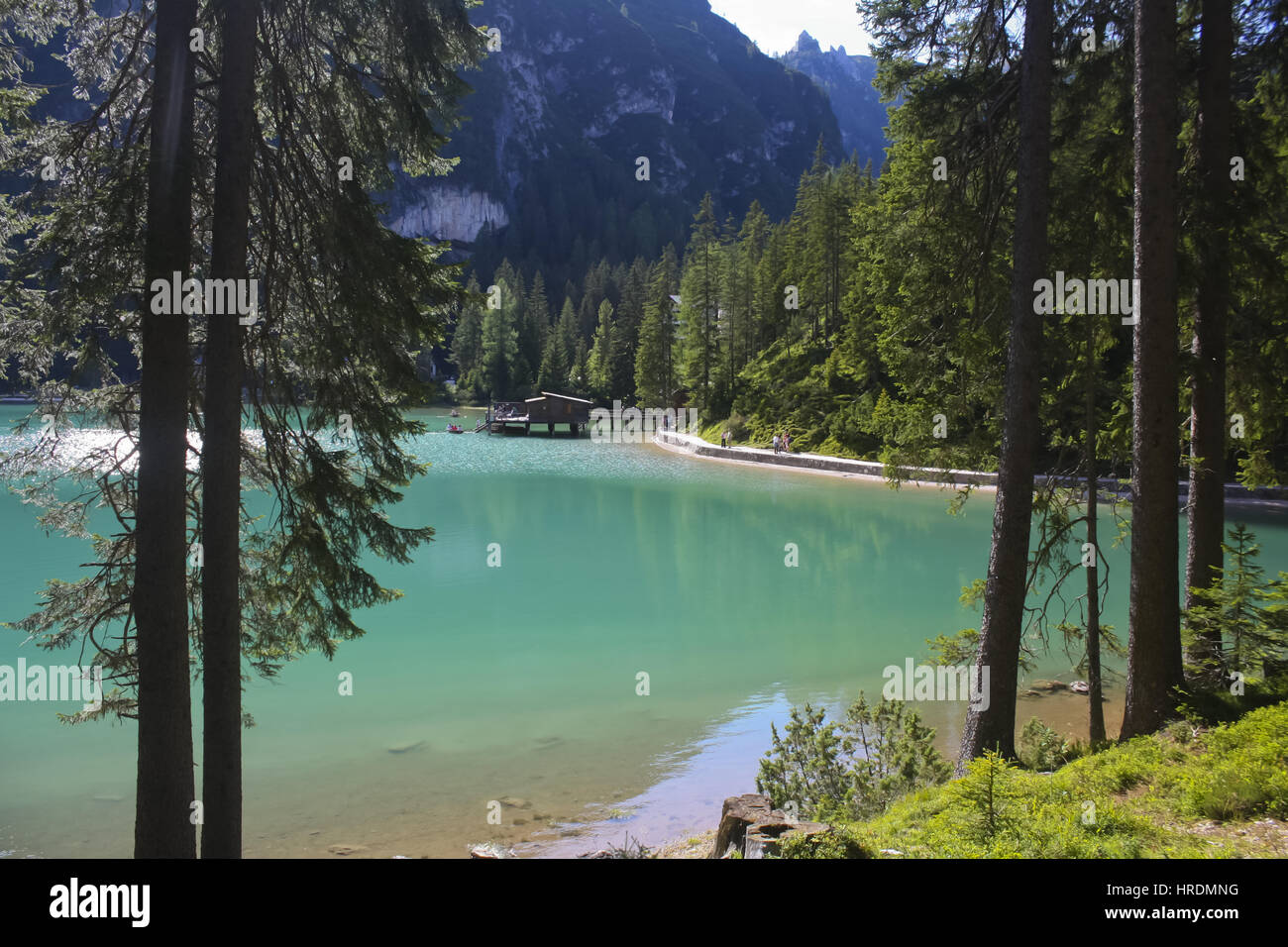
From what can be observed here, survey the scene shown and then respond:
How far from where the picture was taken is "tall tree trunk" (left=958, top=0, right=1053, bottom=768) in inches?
279

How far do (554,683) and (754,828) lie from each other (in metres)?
8.91

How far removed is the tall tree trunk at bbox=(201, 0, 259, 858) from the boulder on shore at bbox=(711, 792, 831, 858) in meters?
3.12

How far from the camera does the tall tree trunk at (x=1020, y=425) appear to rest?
23.3 ft

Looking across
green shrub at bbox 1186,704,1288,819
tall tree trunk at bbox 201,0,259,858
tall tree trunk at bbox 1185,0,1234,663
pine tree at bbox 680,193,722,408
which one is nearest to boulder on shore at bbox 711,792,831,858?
green shrub at bbox 1186,704,1288,819

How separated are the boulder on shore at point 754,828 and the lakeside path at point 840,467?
42.6 feet

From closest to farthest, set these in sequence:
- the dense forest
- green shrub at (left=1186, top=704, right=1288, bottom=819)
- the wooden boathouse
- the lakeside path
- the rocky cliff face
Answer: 1. green shrub at (left=1186, top=704, right=1288, bottom=819)
2. the dense forest
3. the lakeside path
4. the wooden boathouse
5. the rocky cliff face

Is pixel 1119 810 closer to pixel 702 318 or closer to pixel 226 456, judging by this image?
pixel 226 456

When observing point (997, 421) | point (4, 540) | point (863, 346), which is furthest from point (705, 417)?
point (997, 421)

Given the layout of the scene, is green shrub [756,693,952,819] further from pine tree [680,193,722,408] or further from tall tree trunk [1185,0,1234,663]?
pine tree [680,193,722,408]

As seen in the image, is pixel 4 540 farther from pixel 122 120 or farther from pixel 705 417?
pixel 705 417

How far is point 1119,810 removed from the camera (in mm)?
4645

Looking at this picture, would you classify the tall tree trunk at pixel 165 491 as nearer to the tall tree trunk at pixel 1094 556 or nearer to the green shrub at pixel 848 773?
the green shrub at pixel 848 773

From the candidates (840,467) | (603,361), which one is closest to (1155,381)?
(840,467)
